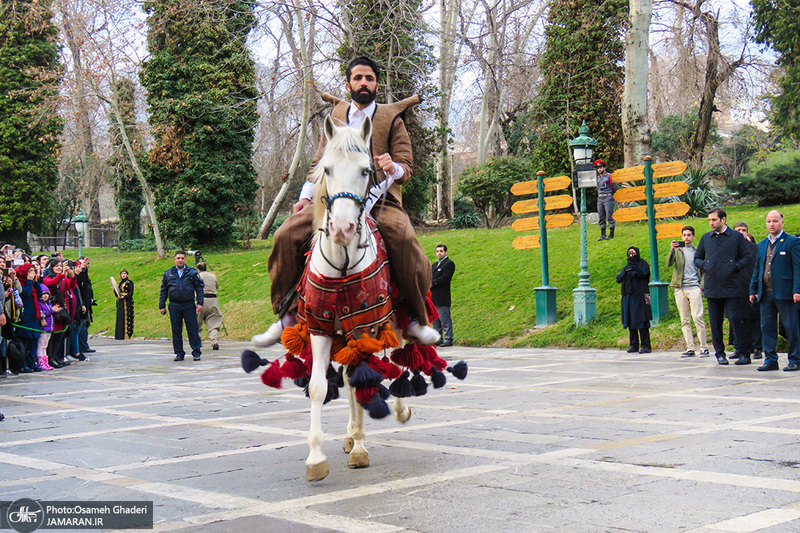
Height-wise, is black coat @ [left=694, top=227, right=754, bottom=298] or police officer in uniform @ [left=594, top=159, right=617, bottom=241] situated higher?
police officer in uniform @ [left=594, top=159, right=617, bottom=241]

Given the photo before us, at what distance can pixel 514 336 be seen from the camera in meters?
17.9

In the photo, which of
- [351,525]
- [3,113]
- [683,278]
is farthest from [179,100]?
[351,525]

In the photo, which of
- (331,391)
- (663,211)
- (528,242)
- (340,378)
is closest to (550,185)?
(528,242)

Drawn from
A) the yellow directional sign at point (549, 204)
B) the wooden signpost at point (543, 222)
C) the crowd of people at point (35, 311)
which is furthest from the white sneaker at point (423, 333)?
the yellow directional sign at point (549, 204)

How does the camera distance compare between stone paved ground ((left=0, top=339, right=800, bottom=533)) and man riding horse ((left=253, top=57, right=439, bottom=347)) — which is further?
man riding horse ((left=253, top=57, right=439, bottom=347))

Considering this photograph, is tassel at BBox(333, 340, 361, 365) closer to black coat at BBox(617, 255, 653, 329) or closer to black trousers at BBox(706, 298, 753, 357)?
black trousers at BBox(706, 298, 753, 357)

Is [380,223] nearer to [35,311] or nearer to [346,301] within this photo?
[346,301]

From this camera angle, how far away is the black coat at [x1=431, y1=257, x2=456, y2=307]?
57.6 feet

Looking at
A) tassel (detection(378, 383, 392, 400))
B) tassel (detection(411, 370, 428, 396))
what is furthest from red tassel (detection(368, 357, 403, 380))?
tassel (detection(411, 370, 428, 396))

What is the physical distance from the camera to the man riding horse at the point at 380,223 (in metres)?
6.25

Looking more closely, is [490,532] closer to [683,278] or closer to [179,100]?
[683,278]

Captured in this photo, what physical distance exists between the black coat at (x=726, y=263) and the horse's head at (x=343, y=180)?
28.4 ft

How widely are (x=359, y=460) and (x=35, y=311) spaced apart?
36.2 feet

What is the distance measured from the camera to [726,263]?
12414 mm
